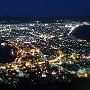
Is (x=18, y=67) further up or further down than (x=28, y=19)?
further down

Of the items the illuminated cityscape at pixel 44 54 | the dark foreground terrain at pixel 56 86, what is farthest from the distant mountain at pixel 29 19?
the dark foreground terrain at pixel 56 86

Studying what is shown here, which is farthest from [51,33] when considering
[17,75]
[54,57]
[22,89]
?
[22,89]

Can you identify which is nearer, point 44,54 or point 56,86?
point 56,86

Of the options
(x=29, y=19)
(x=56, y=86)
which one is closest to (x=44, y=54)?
(x=56, y=86)

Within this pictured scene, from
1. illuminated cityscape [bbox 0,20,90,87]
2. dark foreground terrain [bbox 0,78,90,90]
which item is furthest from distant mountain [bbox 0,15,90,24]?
dark foreground terrain [bbox 0,78,90,90]

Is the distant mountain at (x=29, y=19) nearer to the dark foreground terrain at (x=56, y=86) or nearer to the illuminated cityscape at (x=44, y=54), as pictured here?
the illuminated cityscape at (x=44, y=54)

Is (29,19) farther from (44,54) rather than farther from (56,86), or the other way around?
(56,86)

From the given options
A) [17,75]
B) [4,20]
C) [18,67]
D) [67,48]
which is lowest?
[17,75]

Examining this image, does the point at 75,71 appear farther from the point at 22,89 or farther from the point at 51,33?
the point at 51,33
